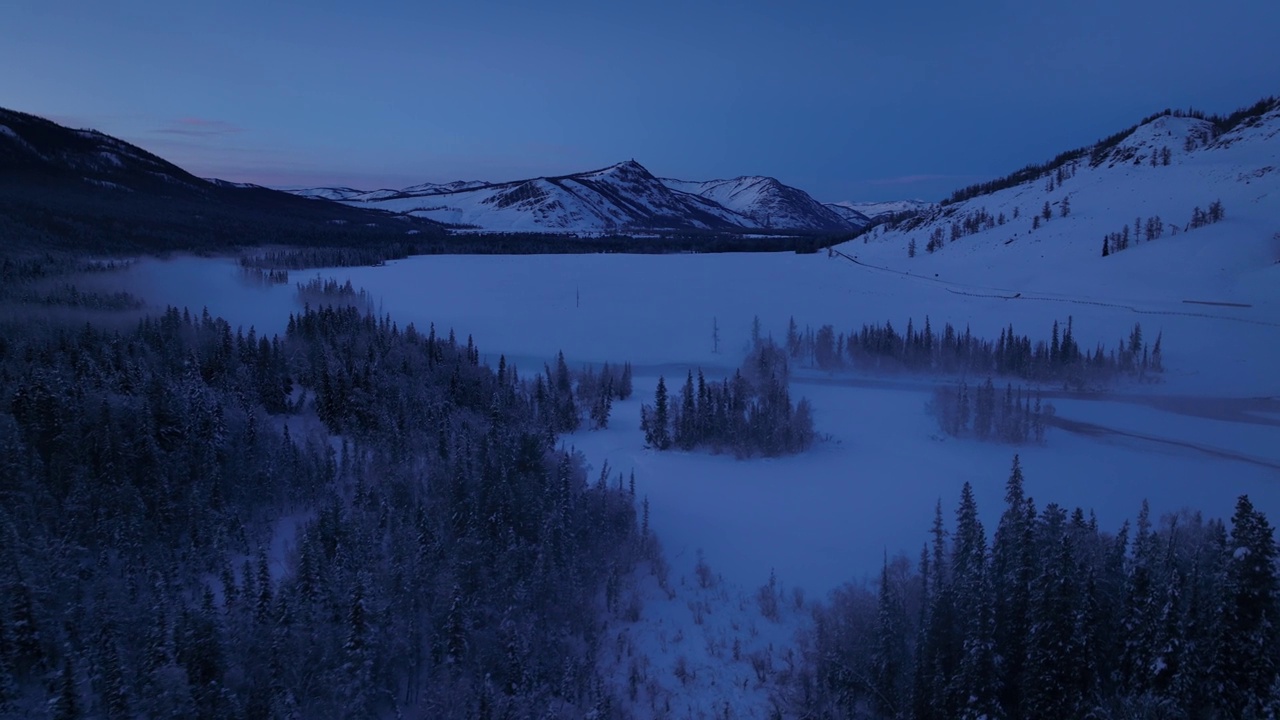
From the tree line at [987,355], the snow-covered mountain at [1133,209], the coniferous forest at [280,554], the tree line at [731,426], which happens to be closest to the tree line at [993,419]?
the tree line at [731,426]

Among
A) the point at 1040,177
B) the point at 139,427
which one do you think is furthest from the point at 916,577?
the point at 1040,177

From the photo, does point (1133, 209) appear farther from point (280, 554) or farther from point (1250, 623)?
point (280, 554)

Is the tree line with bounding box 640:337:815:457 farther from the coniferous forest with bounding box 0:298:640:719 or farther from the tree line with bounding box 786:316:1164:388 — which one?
the tree line with bounding box 786:316:1164:388

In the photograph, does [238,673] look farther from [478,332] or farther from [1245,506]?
[478,332]

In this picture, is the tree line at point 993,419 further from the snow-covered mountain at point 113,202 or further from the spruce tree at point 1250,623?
the snow-covered mountain at point 113,202

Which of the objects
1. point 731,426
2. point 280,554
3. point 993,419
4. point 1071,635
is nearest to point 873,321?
point 993,419

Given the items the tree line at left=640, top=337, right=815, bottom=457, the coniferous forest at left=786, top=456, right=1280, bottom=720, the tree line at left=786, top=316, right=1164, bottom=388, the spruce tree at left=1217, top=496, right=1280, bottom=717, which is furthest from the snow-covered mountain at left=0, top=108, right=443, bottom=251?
the spruce tree at left=1217, top=496, right=1280, bottom=717
